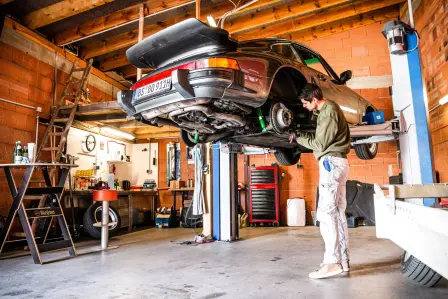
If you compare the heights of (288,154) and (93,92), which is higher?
(93,92)

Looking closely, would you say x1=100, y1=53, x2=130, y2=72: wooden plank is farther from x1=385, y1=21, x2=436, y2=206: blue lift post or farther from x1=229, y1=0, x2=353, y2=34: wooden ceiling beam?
x1=385, y1=21, x2=436, y2=206: blue lift post

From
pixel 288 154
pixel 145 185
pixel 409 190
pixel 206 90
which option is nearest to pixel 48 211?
pixel 206 90

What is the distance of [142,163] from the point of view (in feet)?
29.8

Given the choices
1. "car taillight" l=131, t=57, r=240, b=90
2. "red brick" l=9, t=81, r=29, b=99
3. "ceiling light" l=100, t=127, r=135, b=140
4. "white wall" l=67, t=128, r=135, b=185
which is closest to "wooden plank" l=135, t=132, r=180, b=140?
"white wall" l=67, t=128, r=135, b=185

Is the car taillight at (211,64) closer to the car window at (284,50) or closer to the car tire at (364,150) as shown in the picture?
the car window at (284,50)

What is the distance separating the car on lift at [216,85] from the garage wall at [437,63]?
3241mm

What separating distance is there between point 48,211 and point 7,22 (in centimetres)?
328

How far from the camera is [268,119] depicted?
309cm

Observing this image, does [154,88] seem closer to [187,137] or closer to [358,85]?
[187,137]

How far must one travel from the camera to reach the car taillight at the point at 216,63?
8.01ft

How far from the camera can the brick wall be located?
5.11 m

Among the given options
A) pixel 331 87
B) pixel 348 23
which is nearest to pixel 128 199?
pixel 331 87

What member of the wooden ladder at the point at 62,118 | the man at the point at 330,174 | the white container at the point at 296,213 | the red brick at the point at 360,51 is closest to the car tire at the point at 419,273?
the man at the point at 330,174

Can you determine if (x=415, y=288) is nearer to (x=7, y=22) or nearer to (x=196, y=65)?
(x=196, y=65)
